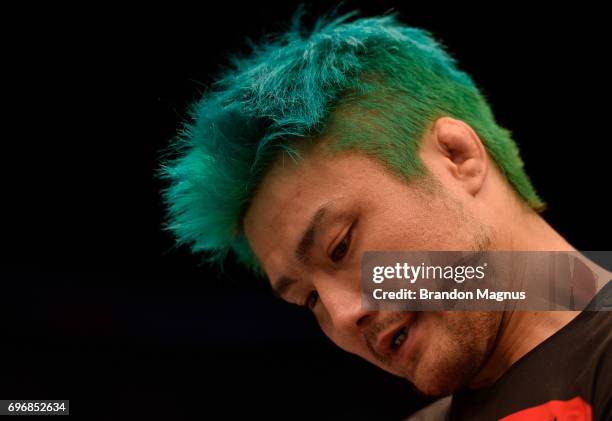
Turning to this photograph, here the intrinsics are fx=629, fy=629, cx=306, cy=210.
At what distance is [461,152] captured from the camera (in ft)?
3.29

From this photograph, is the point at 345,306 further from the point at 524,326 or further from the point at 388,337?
the point at 524,326

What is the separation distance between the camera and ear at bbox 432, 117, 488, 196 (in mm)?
977

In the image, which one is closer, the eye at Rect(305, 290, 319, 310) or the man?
the man

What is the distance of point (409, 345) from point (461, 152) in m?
0.32

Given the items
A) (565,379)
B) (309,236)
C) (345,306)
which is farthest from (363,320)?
(565,379)

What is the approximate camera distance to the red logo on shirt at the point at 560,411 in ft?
2.46

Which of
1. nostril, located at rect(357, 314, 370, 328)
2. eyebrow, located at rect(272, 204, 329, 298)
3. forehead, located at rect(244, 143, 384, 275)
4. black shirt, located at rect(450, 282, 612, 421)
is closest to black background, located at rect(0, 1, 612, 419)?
forehead, located at rect(244, 143, 384, 275)

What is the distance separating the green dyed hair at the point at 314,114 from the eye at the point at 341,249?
0.13 m

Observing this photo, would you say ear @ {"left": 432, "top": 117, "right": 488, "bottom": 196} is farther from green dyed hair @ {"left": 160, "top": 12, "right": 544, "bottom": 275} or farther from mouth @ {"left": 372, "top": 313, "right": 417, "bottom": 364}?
mouth @ {"left": 372, "top": 313, "right": 417, "bottom": 364}

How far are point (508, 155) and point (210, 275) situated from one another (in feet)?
2.75

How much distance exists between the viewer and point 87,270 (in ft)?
4.99

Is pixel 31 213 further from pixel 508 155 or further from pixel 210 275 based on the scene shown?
pixel 508 155

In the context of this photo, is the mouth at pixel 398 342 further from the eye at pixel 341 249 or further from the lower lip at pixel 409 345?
the eye at pixel 341 249

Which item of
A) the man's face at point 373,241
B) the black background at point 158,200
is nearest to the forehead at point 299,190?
the man's face at point 373,241
